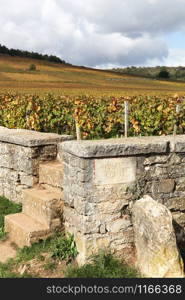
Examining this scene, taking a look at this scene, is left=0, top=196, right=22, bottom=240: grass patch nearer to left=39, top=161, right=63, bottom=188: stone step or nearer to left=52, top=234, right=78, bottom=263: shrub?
left=39, top=161, right=63, bottom=188: stone step

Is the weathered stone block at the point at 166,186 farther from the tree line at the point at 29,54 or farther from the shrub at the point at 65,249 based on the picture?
the tree line at the point at 29,54

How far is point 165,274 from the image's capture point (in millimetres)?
4766

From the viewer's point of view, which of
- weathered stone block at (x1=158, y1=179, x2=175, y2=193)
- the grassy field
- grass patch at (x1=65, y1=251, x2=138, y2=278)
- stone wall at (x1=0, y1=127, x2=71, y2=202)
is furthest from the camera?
the grassy field

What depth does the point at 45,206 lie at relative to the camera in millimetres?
6078

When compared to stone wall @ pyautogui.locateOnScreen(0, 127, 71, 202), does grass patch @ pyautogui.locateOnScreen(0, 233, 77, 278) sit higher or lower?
lower

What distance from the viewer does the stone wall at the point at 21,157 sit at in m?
7.06

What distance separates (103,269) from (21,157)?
2821 mm

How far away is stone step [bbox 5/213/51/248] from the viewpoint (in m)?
5.88

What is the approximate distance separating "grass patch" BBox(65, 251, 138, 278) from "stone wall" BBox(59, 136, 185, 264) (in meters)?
0.12

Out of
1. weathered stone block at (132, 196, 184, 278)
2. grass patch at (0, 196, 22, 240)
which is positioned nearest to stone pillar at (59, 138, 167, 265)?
weathered stone block at (132, 196, 184, 278)

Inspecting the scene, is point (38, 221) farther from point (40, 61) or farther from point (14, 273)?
point (40, 61)

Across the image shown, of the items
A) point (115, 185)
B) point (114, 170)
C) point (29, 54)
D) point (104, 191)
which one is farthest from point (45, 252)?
point (29, 54)

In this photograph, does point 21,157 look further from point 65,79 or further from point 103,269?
point 65,79

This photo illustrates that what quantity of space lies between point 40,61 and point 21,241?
56.8 metres
